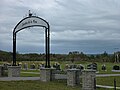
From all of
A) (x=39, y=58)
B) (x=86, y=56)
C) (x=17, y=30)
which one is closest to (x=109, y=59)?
(x=86, y=56)

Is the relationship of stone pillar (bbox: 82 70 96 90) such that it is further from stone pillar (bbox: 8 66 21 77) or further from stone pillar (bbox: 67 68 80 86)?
stone pillar (bbox: 8 66 21 77)

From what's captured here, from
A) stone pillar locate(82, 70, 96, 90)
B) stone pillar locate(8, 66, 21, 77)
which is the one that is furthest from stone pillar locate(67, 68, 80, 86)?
stone pillar locate(8, 66, 21, 77)

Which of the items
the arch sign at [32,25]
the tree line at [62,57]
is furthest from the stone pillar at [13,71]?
the tree line at [62,57]

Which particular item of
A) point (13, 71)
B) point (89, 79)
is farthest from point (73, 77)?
point (13, 71)

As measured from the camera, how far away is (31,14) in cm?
2820

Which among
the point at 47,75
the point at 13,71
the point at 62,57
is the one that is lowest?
the point at 47,75

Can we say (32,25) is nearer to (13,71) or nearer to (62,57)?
(13,71)

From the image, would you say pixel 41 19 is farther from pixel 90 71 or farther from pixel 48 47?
pixel 90 71

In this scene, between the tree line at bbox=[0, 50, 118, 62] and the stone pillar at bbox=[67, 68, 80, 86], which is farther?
the tree line at bbox=[0, 50, 118, 62]

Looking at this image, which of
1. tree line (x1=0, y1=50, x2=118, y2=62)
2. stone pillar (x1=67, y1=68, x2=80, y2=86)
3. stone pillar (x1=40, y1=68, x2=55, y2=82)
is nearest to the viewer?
stone pillar (x1=67, y1=68, x2=80, y2=86)

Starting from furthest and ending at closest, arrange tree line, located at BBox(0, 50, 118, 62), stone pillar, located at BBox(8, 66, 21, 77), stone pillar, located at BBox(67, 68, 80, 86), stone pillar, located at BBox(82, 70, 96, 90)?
1. tree line, located at BBox(0, 50, 118, 62)
2. stone pillar, located at BBox(8, 66, 21, 77)
3. stone pillar, located at BBox(67, 68, 80, 86)
4. stone pillar, located at BBox(82, 70, 96, 90)

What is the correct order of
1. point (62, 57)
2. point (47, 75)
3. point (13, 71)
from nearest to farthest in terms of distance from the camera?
point (47, 75), point (13, 71), point (62, 57)

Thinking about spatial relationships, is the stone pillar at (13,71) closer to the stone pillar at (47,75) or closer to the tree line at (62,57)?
the stone pillar at (47,75)

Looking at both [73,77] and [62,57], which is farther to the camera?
[62,57]
